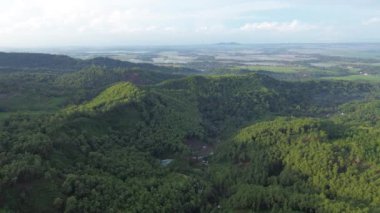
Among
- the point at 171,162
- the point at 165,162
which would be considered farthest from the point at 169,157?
the point at 171,162

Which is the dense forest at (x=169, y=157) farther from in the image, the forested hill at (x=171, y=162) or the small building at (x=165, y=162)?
the small building at (x=165, y=162)

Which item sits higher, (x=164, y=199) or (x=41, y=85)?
(x=41, y=85)

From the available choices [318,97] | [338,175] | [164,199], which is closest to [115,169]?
[164,199]

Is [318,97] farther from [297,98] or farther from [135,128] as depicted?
[135,128]

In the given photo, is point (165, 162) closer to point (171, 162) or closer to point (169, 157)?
point (171, 162)

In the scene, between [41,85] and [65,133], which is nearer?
[65,133]

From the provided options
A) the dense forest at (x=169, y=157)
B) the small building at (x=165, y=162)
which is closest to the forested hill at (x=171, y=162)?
the small building at (x=165, y=162)

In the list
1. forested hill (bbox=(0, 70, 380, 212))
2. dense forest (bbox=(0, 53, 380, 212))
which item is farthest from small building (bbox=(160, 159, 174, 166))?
dense forest (bbox=(0, 53, 380, 212))

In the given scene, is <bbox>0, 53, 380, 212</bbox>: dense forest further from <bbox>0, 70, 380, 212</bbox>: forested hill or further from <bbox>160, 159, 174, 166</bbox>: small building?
<bbox>160, 159, 174, 166</bbox>: small building
